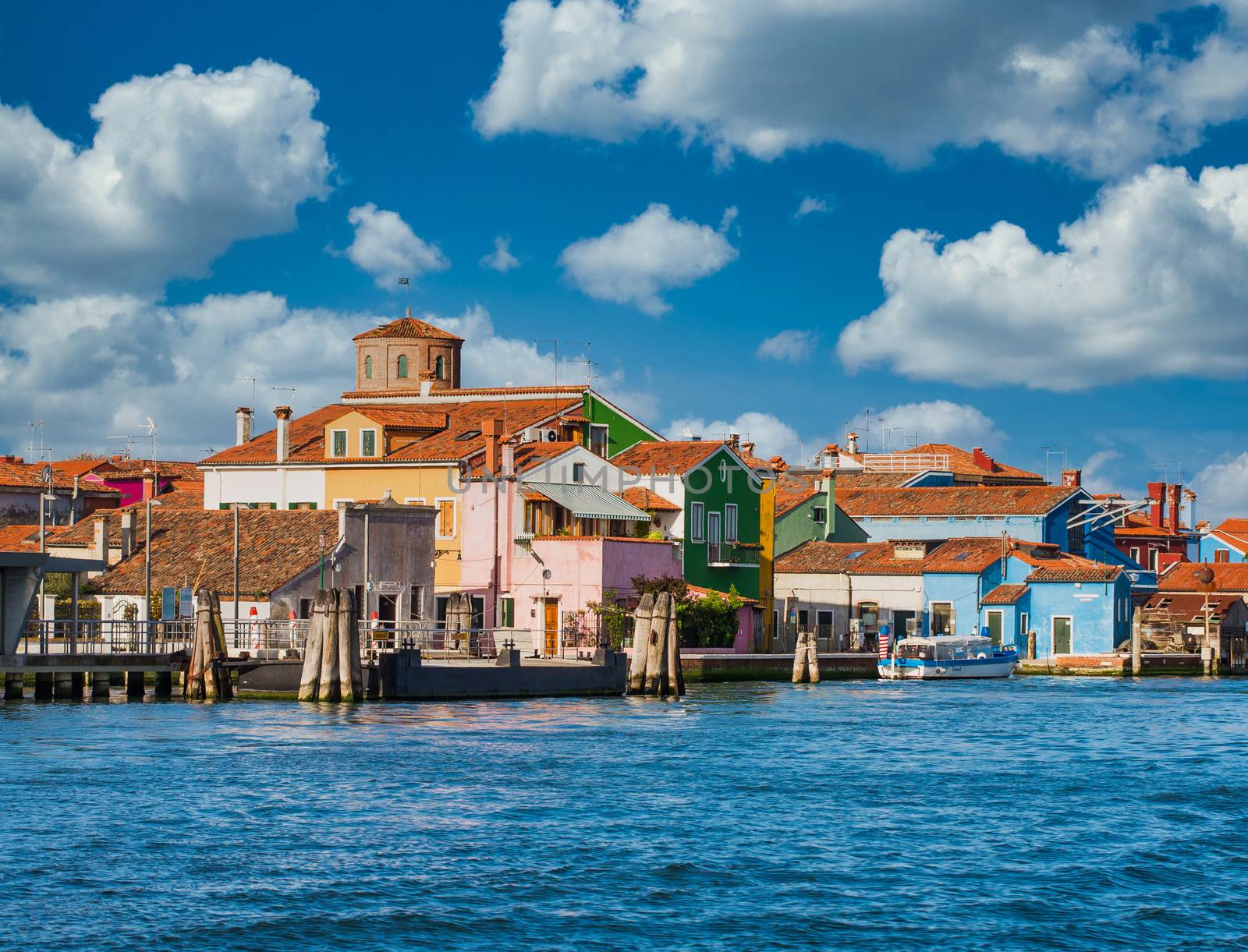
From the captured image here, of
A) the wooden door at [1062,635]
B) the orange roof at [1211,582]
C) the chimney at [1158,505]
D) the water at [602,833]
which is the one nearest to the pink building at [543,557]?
the water at [602,833]

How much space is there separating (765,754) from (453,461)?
2788cm

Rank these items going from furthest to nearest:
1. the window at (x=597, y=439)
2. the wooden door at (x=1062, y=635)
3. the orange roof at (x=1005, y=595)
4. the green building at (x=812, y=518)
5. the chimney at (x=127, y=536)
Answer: the green building at (x=812, y=518), the wooden door at (x=1062, y=635), the orange roof at (x=1005, y=595), the window at (x=597, y=439), the chimney at (x=127, y=536)

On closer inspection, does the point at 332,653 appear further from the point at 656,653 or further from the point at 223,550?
the point at 223,550

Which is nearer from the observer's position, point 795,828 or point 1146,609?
point 795,828

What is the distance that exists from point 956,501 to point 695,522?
807 inches

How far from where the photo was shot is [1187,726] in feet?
152

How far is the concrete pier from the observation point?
47.2 meters

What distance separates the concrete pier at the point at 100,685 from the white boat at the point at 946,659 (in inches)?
1160

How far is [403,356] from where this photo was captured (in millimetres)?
84938

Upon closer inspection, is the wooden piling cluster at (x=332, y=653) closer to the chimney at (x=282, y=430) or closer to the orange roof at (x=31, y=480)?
the chimney at (x=282, y=430)

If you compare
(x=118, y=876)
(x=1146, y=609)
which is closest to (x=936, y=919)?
(x=118, y=876)

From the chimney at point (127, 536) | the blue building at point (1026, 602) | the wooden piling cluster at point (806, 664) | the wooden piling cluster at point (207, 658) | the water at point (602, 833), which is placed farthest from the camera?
the blue building at point (1026, 602)

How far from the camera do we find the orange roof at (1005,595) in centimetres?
7375

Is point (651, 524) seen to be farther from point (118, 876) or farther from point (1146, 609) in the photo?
point (118, 876)
